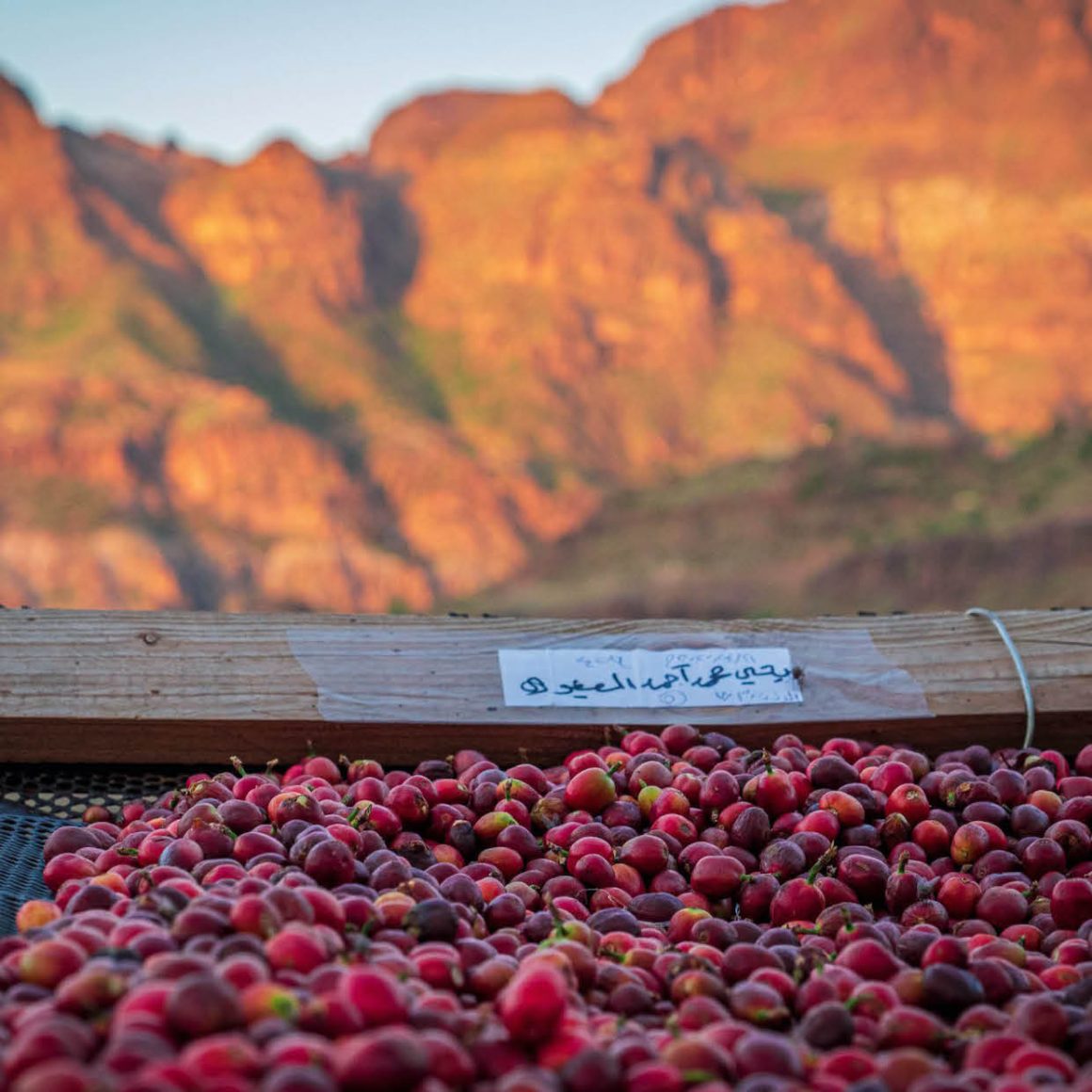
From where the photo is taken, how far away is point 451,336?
187ft

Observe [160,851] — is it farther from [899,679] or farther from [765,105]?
[765,105]

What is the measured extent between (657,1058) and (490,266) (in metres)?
58.4

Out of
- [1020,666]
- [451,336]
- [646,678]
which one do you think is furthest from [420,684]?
[451,336]

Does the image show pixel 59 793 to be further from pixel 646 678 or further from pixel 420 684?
pixel 646 678

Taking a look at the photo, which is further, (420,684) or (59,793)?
(420,684)

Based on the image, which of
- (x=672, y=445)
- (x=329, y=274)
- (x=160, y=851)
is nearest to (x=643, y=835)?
(x=160, y=851)

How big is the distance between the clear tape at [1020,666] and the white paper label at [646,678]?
50cm

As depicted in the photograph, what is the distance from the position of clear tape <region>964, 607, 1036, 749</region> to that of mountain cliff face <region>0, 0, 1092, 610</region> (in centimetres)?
3369

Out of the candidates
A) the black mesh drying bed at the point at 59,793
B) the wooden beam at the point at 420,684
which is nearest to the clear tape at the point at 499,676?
the wooden beam at the point at 420,684

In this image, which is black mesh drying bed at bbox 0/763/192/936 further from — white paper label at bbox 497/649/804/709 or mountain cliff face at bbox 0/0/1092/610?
mountain cliff face at bbox 0/0/1092/610

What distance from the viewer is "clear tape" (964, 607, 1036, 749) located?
2.95 meters

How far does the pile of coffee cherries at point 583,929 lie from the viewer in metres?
1.27

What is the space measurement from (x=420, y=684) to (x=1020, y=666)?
1.35m

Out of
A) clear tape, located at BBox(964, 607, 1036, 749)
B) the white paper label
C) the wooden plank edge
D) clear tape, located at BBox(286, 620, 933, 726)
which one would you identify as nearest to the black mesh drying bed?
the wooden plank edge
